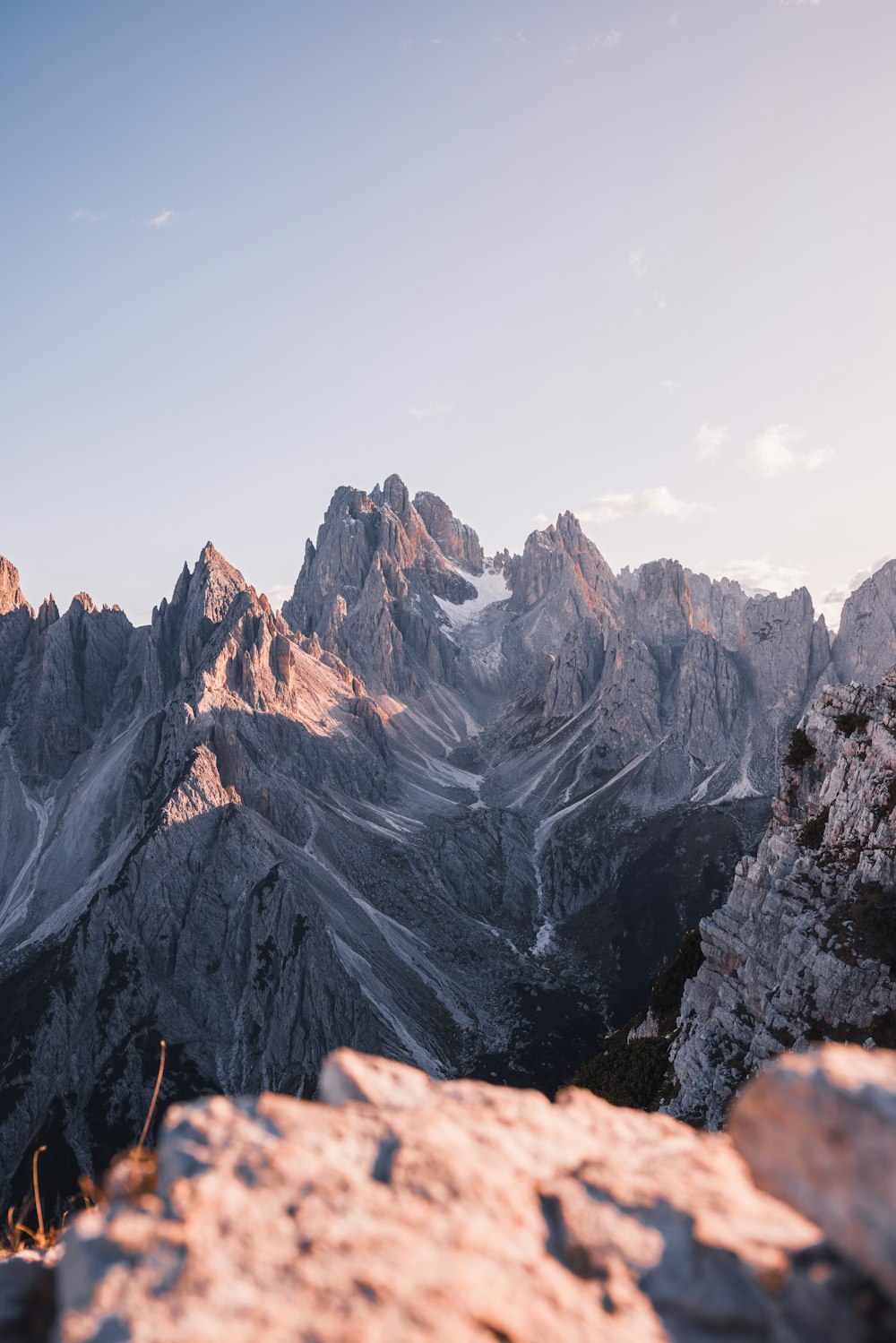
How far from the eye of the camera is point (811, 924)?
3381 cm

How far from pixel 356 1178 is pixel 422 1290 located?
1.32 m

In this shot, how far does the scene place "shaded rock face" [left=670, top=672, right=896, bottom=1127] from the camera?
30.3m

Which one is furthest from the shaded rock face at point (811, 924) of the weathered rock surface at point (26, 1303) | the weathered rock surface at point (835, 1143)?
the weathered rock surface at point (26, 1303)

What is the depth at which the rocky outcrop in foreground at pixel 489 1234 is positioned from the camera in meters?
5.66

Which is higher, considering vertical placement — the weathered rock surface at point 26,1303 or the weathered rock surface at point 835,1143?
the weathered rock surface at point 26,1303

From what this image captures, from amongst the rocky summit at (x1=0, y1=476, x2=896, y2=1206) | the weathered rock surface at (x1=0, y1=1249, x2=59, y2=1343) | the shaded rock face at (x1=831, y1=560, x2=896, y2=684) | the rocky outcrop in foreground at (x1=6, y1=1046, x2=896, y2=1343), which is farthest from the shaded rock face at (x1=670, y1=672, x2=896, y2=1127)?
the shaded rock face at (x1=831, y1=560, x2=896, y2=684)

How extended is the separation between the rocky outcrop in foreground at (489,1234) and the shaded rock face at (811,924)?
26.7 metres

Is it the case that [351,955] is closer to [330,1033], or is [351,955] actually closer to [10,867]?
[330,1033]

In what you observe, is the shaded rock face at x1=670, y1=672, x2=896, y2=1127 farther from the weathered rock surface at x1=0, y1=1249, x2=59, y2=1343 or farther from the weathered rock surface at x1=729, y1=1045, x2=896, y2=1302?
the weathered rock surface at x1=0, y1=1249, x2=59, y2=1343

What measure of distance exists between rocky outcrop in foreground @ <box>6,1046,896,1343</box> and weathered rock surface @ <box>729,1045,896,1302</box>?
17 mm

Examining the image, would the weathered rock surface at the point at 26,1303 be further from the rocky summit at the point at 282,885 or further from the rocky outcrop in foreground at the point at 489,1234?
the rocky summit at the point at 282,885

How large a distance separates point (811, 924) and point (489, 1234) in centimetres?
3289

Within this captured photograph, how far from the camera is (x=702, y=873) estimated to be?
144 meters

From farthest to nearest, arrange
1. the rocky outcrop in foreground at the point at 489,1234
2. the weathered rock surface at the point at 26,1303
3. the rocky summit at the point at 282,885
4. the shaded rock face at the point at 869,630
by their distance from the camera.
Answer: the shaded rock face at the point at 869,630 → the rocky summit at the point at 282,885 → the weathered rock surface at the point at 26,1303 → the rocky outcrop in foreground at the point at 489,1234
